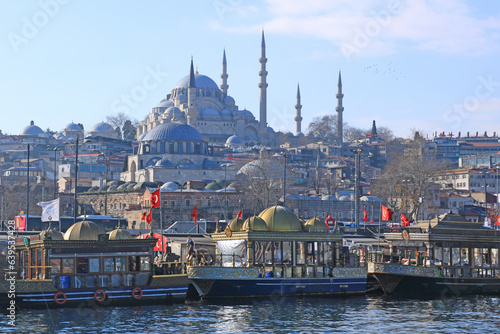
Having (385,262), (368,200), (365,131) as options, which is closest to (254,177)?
(368,200)

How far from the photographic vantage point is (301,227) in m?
29.1

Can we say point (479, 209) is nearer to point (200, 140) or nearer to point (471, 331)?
point (200, 140)

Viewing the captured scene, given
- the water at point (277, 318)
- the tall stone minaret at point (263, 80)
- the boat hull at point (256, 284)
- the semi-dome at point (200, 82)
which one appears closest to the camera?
the water at point (277, 318)

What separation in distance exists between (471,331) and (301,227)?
7.98 metres

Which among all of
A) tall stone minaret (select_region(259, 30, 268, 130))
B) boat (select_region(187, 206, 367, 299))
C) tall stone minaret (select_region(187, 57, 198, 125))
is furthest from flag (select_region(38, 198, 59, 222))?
tall stone minaret (select_region(259, 30, 268, 130))

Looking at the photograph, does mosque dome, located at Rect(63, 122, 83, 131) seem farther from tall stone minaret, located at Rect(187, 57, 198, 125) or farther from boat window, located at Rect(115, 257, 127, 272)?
boat window, located at Rect(115, 257, 127, 272)

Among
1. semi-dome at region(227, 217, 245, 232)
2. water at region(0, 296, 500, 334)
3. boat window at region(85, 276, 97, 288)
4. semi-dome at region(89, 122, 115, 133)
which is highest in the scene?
semi-dome at region(89, 122, 115, 133)

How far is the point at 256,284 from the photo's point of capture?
27.7 meters

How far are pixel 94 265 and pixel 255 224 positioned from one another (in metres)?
4.93

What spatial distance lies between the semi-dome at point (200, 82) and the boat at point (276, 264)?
124449 mm

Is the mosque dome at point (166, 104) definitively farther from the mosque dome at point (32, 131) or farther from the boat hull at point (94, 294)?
the boat hull at point (94, 294)

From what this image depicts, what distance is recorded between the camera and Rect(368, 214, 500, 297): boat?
30.1m

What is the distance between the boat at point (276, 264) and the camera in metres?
27.6

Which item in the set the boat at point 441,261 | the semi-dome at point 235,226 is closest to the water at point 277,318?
the boat at point 441,261
